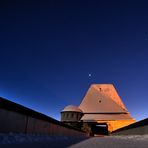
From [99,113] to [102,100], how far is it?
19.3ft

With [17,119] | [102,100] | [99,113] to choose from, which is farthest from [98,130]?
[17,119]

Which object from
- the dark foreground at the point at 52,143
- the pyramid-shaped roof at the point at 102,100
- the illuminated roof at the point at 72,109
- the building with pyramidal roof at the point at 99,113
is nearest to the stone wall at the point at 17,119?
the dark foreground at the point at 52,143

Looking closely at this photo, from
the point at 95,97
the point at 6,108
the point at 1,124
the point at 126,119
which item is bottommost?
the point at 1,124

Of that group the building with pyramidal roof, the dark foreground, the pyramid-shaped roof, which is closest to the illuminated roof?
the building with pyramidal roof

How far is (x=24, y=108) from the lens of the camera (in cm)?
884

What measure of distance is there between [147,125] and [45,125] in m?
5.46

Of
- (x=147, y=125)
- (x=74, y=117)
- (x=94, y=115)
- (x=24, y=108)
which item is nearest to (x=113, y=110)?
(x=94, y=115)

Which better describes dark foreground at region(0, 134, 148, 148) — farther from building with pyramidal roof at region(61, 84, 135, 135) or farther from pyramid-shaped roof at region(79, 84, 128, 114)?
pyramid-shaped roof at region(79, 84, 128, 114)

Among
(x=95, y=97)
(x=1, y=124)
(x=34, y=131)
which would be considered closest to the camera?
(x=1, y=124)

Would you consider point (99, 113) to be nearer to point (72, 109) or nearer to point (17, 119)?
point (72, 109)

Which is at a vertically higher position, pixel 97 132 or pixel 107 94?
pixel 107 94

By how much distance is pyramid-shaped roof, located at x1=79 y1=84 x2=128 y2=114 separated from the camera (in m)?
64.3

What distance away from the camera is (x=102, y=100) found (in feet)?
222

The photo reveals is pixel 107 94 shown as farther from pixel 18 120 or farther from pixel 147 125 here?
pixel 18 120
